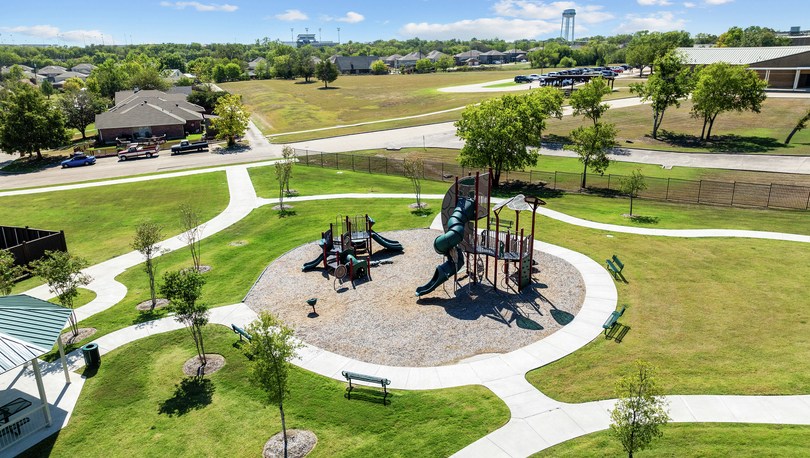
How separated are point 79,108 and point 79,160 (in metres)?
25.9

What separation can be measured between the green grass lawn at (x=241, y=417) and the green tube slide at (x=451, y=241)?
7.00 metres

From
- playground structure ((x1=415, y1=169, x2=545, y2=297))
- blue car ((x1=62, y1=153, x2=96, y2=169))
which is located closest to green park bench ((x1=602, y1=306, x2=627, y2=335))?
playground structure ((x1=415, y1=169, x2=545, y2=297))

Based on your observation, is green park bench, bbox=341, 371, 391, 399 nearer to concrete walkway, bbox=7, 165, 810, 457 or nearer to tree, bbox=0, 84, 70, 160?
concrete walkway, bbox=7, 165, 810, 457

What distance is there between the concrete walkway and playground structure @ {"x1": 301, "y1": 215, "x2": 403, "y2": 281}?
529cm

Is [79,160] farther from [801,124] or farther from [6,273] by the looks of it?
[801,124]

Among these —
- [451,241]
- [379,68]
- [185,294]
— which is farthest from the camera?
[379,68]

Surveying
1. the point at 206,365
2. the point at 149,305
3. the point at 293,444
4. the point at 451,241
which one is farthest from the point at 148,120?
the point at 293,444

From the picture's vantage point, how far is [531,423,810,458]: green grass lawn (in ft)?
41.3

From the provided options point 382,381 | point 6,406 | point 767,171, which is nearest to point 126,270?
point 6,406

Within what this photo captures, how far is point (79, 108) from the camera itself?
7538 centimetres

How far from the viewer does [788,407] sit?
14328mm

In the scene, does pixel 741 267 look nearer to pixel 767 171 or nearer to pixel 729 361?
pixel 729 361

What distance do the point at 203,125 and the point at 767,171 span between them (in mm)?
81374

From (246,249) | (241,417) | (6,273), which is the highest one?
(6,273)
